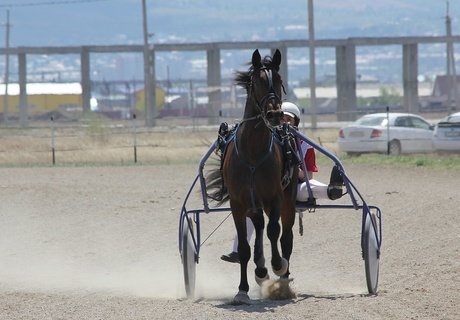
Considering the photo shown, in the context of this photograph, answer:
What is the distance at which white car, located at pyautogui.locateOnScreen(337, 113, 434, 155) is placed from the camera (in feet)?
106

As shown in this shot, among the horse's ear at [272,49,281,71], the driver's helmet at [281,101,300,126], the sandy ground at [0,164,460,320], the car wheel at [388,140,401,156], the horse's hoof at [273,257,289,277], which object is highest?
the horse's ear at [272,49,281,71]

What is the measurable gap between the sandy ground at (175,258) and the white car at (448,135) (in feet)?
27.2

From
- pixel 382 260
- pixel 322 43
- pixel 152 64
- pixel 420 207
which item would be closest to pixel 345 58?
pixel 322 43

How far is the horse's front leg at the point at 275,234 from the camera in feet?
34.3

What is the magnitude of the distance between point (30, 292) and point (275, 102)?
10.5ft

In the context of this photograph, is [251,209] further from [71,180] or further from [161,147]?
[161,147]

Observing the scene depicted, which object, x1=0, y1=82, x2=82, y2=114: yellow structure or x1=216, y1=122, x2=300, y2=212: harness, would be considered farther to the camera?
x1=0, y1=82, x2=82, y2=114: yellow structure

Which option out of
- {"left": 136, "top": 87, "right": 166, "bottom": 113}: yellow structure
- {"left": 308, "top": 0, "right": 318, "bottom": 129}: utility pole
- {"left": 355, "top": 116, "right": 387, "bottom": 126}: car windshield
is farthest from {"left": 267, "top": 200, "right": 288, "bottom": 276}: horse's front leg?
{"left": 136, "top": 87, "right": 166, "bottom": 113}: yellow structure

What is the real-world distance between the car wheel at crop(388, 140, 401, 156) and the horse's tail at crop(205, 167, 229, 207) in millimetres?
20943

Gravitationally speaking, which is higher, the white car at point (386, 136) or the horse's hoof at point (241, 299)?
the white car at point (386, 136)

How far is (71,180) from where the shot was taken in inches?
1000

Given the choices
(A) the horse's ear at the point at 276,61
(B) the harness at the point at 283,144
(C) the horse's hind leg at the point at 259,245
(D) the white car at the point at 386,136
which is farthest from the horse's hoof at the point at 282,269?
(D) the white car at the point at 386,136

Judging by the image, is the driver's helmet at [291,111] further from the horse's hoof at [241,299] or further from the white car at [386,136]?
the white car at [386,136]

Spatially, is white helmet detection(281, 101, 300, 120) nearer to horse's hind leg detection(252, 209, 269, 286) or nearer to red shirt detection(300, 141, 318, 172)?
red shirt detection(300, 141, 318, 172)
